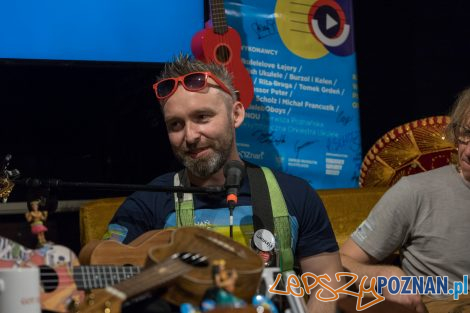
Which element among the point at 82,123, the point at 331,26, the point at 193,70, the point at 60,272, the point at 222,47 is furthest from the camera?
the point at 331,26

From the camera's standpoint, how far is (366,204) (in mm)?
3523

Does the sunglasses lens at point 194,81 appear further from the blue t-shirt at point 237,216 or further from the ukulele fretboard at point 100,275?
the ukulele fretboard at point 100,275

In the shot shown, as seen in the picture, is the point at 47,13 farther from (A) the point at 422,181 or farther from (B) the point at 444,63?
(B) the point at 444,63

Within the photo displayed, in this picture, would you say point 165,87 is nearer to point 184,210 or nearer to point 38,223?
point 184,210

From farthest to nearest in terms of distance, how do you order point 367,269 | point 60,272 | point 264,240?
point 367,269 < point 264,240 < point 60,272

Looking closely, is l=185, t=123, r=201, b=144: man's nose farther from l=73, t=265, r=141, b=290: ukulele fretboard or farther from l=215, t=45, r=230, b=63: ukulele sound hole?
l=215, t=45, r=230, b=63: ukulele sound hole

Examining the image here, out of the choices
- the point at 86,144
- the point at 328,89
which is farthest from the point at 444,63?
the point at 86,144

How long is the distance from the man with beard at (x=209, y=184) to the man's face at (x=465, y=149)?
0.68 meters

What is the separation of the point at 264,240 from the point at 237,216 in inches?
10.4

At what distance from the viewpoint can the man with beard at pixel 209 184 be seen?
246 centimetres

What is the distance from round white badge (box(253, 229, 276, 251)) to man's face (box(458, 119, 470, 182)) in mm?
1087

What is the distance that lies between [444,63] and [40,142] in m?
2.66

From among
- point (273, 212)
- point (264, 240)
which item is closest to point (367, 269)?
point (273, 212)

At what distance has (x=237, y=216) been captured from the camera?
2461 mm
